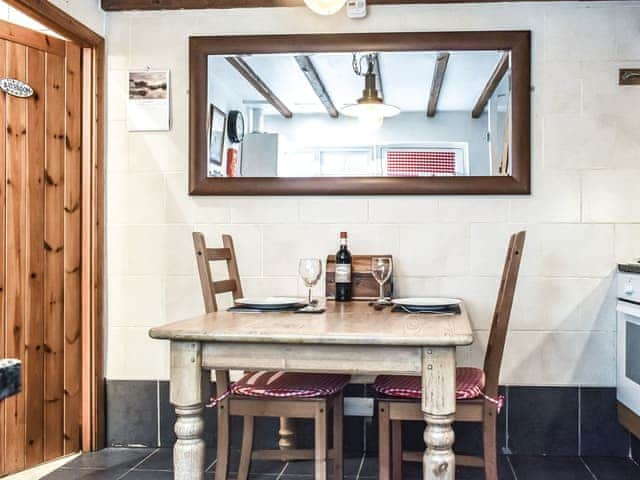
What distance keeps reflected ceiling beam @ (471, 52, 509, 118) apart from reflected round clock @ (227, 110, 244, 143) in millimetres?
1090

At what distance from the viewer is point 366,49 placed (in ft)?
10.6

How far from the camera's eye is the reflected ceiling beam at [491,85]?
3154mm

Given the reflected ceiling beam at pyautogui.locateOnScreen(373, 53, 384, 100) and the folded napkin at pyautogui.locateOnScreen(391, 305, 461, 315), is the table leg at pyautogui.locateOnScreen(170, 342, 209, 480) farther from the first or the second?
the reflected ceiling beam at pyautogui.locateOnScreen(373, 53, 384, 100)

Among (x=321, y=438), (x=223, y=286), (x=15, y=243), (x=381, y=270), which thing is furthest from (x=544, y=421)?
(x=15, y=243)

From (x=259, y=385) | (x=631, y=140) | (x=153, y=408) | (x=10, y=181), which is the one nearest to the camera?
(x=259, y=385)

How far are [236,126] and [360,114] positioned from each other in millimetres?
600

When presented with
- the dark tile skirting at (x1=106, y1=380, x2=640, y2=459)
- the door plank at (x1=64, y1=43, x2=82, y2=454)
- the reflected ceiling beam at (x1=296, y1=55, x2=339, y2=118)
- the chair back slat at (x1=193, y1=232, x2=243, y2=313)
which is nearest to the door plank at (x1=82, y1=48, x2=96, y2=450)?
the door plank at (x1=64, y1=43, x2=82, y2=454)

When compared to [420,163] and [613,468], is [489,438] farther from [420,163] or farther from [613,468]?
[420,163]

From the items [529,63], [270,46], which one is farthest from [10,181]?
[529,63]

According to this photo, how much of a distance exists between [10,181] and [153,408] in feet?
4.10

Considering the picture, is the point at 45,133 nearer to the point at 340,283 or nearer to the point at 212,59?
the point at 212,59

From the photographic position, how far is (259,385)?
8.01 ft

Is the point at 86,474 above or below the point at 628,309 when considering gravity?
below

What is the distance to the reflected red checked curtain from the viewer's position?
10.4ft
